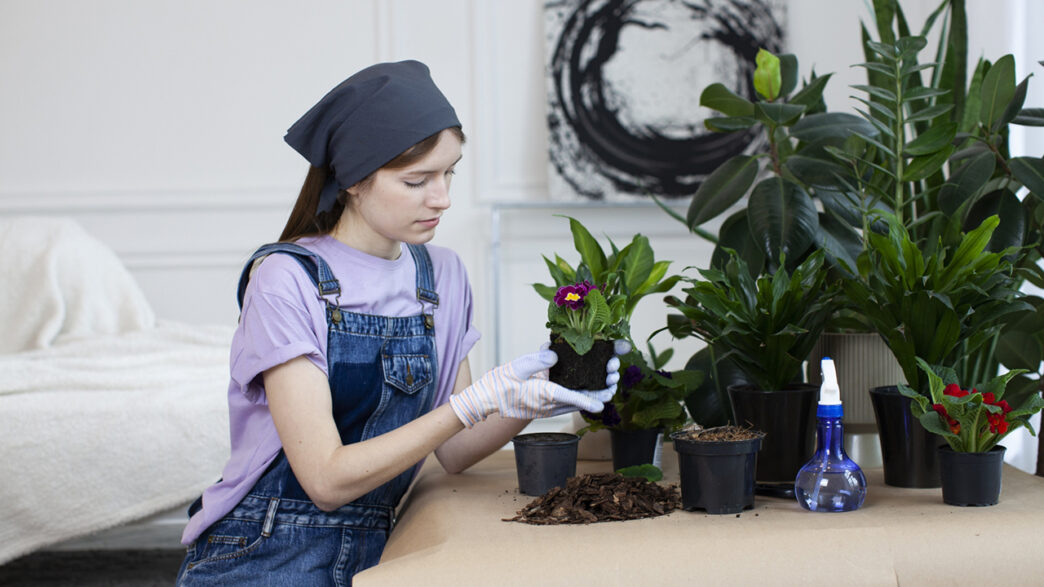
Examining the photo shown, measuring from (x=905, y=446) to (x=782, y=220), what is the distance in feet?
1.43

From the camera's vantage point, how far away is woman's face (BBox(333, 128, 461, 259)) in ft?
4.41

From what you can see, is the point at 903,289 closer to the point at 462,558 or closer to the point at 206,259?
the point at 462,558

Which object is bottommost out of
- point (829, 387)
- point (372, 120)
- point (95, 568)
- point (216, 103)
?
point (95, 568)

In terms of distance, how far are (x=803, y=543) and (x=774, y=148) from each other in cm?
85

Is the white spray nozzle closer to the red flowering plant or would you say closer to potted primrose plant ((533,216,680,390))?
the red flowering plant

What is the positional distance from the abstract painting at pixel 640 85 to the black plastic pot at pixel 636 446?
8.01 feet

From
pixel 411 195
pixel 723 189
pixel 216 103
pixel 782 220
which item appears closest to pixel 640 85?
pixel 216 103

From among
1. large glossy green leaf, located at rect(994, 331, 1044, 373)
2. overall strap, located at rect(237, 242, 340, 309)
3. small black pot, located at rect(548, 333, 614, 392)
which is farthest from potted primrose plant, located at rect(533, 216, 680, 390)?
large glossy green leaf, located at rect(994, 331, 1044, 373)

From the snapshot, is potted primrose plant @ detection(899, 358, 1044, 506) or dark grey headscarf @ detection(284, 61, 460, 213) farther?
dark grey headscarf @ detection(284, 61, 460, 213)

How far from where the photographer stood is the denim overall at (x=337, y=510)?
1.29 m

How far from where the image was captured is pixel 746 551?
946 millimetres

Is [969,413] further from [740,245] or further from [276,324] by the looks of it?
[276,324]

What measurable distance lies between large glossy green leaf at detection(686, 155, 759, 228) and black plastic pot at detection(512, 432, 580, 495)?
0.53 m

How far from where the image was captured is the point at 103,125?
3758mm
